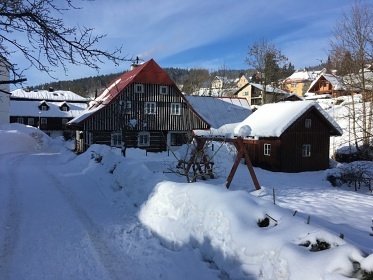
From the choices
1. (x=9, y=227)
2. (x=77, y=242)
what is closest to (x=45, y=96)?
(x=9, y=227)

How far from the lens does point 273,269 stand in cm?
431

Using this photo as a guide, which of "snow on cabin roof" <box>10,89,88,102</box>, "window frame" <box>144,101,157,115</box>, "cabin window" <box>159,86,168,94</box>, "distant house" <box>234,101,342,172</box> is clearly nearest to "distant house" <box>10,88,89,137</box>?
"snow on cabin roof" <box>10,89,88,102</box>

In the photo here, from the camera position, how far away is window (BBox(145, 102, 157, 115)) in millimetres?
29266

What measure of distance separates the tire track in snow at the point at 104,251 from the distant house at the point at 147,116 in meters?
18.1

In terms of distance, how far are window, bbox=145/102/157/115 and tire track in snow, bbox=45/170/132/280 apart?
20.2m

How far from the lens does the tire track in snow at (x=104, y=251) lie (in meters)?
5.41

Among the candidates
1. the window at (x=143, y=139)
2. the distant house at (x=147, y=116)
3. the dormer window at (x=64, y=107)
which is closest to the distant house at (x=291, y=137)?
the distant house at (x=147, y=116)

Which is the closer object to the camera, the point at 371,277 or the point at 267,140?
the point at 371,277

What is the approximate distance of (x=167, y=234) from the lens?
6.82 meters

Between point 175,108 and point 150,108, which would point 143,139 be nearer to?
point 150,108

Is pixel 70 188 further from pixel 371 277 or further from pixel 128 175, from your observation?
pixel 371 277

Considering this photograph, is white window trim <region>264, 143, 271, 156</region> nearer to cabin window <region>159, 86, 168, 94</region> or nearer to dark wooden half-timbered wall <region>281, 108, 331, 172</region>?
dark wooden half-timbered wall <region>281, 108, 331, 172</region>

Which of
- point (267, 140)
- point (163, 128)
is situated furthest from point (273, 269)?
point (163, 128)

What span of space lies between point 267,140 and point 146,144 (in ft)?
36.9
